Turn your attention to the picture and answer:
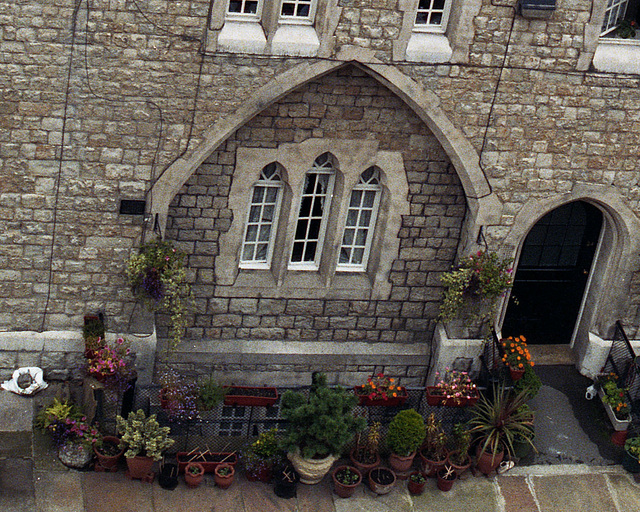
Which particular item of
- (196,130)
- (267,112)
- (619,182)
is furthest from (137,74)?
(619,182)

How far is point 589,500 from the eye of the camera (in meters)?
13.4

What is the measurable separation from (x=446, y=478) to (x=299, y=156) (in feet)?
14.8

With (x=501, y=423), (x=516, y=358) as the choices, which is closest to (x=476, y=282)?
(x=516, y=358)

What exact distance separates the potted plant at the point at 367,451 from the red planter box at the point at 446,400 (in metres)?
0.90

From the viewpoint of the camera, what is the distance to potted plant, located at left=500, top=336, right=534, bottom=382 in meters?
14.0

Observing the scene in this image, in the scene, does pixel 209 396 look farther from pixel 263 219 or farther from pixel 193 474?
pixel 263 219

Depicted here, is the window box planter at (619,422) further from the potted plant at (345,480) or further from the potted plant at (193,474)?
the potted plant at (193,474)

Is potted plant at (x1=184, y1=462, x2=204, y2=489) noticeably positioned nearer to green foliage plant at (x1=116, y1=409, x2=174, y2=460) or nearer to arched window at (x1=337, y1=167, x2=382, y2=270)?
green foliage plant at (x1=116, y1=409, x2=174, y2=460)

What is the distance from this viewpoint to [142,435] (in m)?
12.5

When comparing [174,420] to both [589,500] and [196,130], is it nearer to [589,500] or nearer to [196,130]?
[196,130]

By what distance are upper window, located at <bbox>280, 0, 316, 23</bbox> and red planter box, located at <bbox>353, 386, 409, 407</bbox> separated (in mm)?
4885

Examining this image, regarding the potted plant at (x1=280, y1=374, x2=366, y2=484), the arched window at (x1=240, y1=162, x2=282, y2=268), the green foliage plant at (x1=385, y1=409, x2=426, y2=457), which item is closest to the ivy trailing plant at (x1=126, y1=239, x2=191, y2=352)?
the arched window at (x1=240, y1=162, x2=282, y2=268)

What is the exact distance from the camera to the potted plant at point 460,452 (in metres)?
13.4

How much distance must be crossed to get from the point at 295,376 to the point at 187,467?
2417 millimetres
